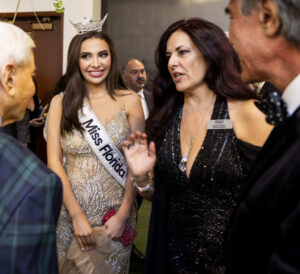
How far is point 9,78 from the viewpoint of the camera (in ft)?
3.36

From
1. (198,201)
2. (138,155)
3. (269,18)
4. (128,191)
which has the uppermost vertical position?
(269,18)

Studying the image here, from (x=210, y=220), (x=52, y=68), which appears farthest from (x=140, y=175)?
(x=52, y=68)

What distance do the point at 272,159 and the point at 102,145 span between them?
4.68 feet

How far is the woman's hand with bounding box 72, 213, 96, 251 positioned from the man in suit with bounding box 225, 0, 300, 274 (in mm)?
1288

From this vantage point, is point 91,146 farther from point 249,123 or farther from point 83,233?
point 249,123

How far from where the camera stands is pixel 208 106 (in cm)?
→ 164

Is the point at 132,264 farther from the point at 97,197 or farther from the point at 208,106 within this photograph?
the point at 208,106

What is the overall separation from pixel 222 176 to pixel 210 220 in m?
0.18

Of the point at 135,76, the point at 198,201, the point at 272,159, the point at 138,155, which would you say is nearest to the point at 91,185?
the point at 138,155

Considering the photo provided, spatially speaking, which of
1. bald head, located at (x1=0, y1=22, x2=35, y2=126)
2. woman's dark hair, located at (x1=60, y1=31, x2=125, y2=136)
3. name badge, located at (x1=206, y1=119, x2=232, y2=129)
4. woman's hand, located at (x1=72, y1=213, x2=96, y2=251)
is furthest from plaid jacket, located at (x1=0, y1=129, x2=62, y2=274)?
woman's dark hair, located at (x1=60, y1=31, x2=125, y2=136)

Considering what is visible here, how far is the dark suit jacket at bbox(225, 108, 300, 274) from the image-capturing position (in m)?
0.55

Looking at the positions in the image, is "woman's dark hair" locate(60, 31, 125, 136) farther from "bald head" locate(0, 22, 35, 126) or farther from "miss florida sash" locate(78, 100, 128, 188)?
"bald head" locate(0, 22, 35, 126)

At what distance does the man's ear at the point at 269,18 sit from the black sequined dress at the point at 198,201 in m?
0.68

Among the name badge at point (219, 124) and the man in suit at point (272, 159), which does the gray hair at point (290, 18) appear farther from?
the name badge at point (219, 124)
